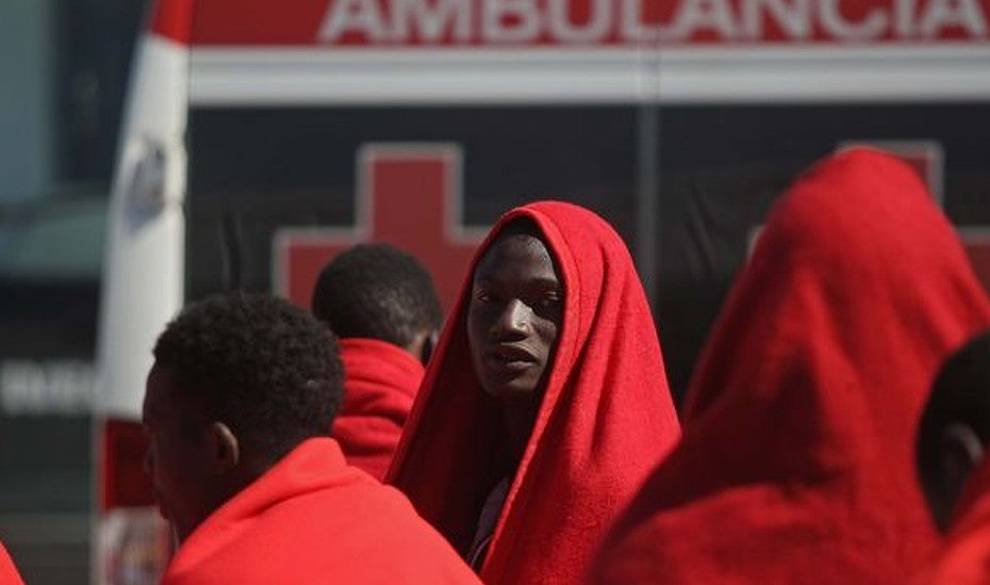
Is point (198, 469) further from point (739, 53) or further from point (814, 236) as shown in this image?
point (739, 53)

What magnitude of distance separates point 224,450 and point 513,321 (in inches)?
30.6

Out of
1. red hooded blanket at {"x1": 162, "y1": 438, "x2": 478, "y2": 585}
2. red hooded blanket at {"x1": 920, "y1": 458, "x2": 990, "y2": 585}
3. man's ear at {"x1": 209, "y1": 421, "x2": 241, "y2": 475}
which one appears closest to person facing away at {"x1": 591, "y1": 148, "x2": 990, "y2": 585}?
red hooded blanket at {"x1": 920, "y1": 458, "x2": 990, "y2": 585}

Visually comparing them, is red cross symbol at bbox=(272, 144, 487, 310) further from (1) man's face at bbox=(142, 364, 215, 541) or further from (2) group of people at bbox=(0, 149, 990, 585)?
(1) man's face at bbox=(142, 364, 215, 541)

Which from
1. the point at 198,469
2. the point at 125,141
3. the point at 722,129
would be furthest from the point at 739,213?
the point at 198,469

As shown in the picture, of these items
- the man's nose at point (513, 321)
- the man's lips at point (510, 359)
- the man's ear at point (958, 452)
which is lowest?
the man's lips at point (510, 359)

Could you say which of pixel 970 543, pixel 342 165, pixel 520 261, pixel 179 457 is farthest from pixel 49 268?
pixel 970 543

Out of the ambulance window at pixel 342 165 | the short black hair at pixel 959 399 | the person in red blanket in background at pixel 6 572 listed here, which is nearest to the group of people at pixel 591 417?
the short black hair at pixel 959 399

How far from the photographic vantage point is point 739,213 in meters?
5.60

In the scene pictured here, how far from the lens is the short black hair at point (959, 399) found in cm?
207

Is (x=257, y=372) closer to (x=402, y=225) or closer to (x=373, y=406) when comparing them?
(x=373, y=406)

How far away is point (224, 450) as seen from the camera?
304cm

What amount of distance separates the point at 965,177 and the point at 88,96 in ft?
8.55

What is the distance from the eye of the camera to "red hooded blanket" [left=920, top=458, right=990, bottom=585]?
1930mm

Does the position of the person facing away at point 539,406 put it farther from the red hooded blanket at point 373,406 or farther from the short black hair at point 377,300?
the short black hair at point 377,300
